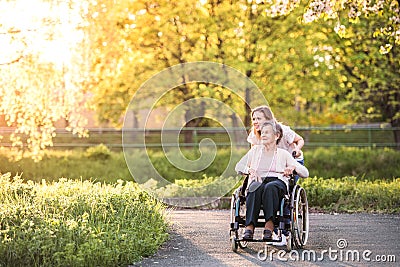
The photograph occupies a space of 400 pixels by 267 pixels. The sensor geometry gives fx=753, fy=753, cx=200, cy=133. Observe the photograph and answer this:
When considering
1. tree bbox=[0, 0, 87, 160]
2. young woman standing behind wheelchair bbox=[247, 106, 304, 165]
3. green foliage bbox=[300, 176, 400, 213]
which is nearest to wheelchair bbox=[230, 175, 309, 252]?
young woman standing behind wheelchair bbox=[247, 106, 304, 165]

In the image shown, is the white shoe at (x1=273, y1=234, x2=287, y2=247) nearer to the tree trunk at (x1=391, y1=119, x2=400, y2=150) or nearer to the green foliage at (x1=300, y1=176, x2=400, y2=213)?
the green foliage at (x1=300, y1=176, x2=400, y2=213)

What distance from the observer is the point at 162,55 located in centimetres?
2356

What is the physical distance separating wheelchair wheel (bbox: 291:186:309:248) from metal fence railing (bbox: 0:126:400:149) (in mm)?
14010

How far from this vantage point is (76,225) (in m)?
6.99

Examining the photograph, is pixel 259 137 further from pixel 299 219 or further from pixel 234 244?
pixel 234 244

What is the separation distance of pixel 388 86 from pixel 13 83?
12.7 m

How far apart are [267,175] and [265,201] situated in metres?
0.41

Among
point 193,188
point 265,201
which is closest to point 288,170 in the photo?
point 265,201

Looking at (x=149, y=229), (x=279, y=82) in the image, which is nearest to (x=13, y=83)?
(x=149, y=229)

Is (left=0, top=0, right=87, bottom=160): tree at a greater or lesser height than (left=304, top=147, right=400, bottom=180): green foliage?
greater

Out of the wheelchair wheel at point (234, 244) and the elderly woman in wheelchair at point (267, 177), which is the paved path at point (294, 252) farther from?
the elderly woman in wheelchair at point (267, 177)

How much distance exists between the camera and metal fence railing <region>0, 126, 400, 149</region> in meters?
24.3

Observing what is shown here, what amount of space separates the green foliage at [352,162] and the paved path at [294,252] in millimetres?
10782

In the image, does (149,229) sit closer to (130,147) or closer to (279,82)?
(279,82)
